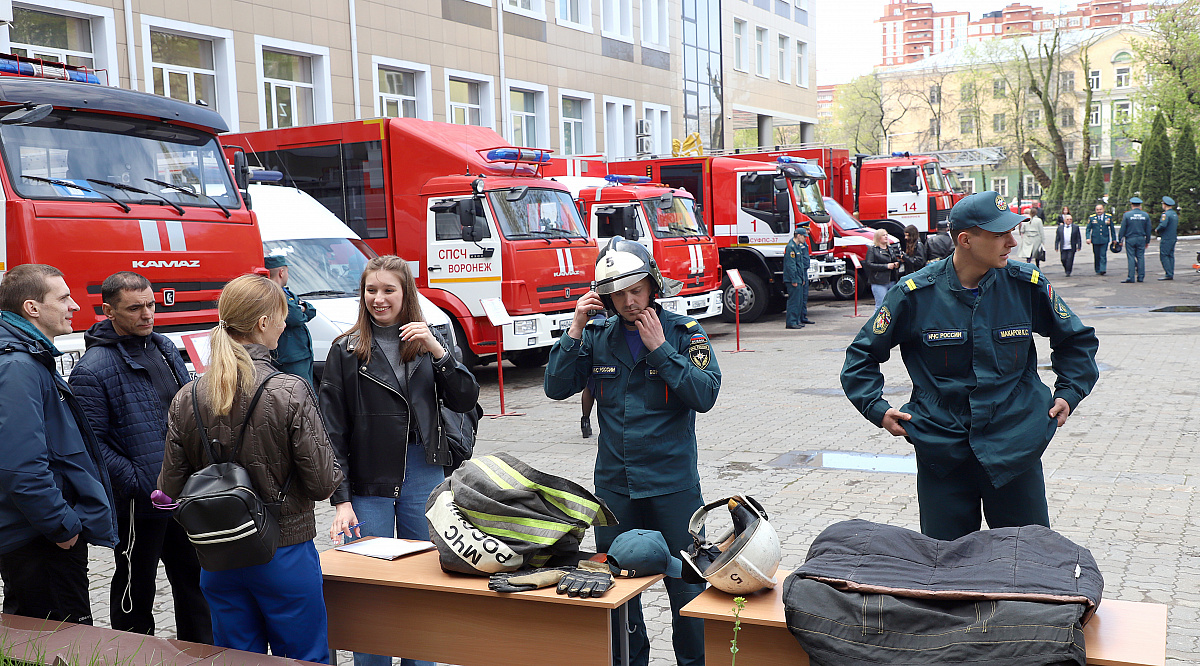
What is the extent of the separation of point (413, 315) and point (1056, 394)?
256 cm

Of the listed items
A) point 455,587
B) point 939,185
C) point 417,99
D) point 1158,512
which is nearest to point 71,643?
point 455,587

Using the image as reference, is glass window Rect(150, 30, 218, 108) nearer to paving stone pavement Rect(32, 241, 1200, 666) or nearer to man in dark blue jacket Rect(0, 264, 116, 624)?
paving stone pavement Rect(32, 241, 1200, 666)

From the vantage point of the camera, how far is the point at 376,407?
13.4 feet

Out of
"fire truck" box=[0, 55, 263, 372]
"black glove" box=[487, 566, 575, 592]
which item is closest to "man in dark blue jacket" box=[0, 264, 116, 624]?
"black glove" box=[487, 566, 575, 592]

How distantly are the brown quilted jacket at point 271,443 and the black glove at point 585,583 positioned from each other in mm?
851

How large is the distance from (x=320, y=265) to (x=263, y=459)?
8.05 meters

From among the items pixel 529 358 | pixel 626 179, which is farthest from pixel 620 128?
pixel 529 358

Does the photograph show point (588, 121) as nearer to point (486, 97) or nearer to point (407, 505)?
point (486, 97)

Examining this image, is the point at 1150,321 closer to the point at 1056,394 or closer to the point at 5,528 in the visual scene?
the point at 1056,394

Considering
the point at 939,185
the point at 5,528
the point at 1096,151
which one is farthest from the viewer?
the point at 1096,151

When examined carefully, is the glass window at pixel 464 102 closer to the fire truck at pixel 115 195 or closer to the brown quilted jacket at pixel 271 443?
the fire truck at pixel 115 195

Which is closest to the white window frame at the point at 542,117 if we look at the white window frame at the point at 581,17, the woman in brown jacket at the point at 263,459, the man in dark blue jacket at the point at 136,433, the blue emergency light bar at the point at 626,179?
the white window frame at the point at 581,17

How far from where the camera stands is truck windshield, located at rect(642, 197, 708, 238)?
16891 mm

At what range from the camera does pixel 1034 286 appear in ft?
12.5
